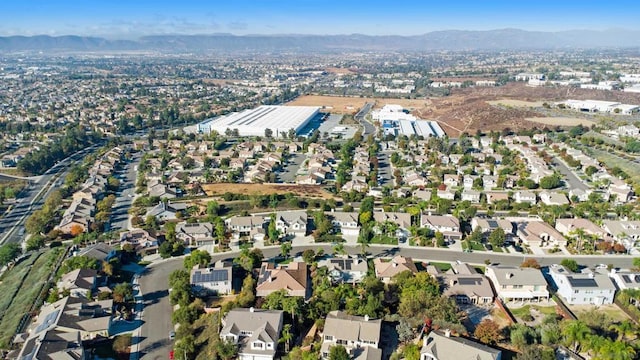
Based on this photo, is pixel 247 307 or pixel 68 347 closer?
pixel 68 347

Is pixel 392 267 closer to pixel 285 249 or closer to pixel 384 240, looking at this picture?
pixel 384 240

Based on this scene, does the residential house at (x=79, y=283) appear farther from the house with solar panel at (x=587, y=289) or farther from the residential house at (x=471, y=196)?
the residential house at (x=471, y=196)

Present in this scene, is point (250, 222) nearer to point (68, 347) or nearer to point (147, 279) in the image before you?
point (147, 279)

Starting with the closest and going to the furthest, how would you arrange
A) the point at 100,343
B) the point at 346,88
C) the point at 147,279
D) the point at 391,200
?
the point at 100,343
the point at 147,279
the point at 391,200
the point at 346,88

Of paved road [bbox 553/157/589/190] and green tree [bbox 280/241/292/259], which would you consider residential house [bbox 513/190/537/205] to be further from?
green tree [bbox 280/241/292/259]

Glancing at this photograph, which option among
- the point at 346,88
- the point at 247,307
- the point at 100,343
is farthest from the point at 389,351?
the point at 346,88

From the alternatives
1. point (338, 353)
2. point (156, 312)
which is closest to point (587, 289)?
point (338, 353)

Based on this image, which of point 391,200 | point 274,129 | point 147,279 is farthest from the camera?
point 274,129
